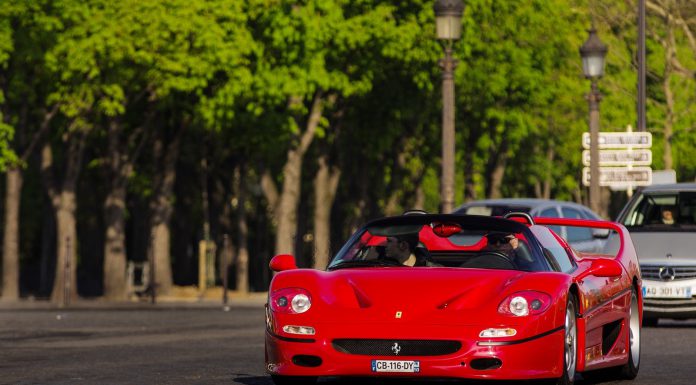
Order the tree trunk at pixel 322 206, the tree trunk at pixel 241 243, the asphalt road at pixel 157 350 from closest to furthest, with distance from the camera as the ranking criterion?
the asphalt road at pixel 157 350
the tree trunk at pixel 322 206
the tree trunk at pixel 241 243

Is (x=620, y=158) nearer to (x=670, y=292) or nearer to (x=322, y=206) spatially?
(x=670, y=292)

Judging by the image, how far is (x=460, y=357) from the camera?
1207cm

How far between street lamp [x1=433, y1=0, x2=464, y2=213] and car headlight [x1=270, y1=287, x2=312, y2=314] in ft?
60.2

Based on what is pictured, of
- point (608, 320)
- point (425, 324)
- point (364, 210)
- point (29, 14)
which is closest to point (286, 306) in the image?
point (425, 324)

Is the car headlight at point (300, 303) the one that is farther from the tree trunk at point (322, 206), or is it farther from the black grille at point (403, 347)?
the tree trunk at point (322, 206)

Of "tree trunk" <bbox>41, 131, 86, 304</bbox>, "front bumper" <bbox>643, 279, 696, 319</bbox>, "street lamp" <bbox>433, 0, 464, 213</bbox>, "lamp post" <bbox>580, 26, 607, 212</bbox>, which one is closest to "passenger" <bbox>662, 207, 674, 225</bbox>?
"front bumper" <bbox>643, 279, 696, 319</bbox>

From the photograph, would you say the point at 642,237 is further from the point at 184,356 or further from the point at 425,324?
the point at 425,324

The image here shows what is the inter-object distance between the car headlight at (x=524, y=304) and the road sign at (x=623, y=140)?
24.0 m

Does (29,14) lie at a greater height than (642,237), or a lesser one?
greater

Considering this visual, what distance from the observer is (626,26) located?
52.7 m

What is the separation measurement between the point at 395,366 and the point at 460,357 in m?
0.39

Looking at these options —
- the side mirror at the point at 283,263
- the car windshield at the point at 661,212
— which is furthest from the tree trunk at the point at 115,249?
the side mirror at the point at 283,263

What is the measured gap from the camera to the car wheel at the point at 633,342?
15.1 metres

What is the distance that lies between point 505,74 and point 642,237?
28961mm
